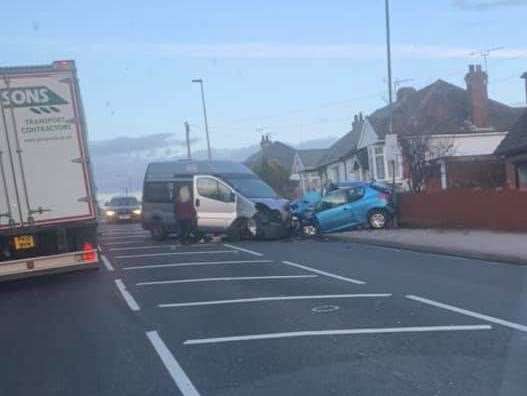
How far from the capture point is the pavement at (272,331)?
6609 millimetres

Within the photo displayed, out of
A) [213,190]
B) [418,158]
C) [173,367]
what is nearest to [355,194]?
[213,190]

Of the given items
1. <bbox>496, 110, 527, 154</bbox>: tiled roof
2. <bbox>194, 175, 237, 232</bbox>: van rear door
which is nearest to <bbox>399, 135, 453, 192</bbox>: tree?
<bbox>496, 110, 527, 154</bbox>: tiled roof

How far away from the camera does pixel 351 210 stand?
2378cm

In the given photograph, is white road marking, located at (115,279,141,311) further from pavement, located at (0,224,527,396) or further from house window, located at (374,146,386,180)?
house window, located at (374,146,386,180)

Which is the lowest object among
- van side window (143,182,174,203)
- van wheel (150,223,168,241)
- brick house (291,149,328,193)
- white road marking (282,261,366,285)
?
brick house (291,149,328,193)

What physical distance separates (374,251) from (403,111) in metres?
25.4

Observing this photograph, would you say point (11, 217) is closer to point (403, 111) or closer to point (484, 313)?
point (484, 313)

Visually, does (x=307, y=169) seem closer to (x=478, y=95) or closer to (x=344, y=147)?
(x=344, y=147)

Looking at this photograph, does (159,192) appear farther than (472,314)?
Yes

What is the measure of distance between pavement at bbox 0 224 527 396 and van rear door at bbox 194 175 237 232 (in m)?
6.81

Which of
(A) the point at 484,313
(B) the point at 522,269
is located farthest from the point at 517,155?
(A) the point at 484,313

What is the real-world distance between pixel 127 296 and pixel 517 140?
70.1 feet

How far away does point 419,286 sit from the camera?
11930 mm

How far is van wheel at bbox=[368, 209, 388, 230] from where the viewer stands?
23984 mm
